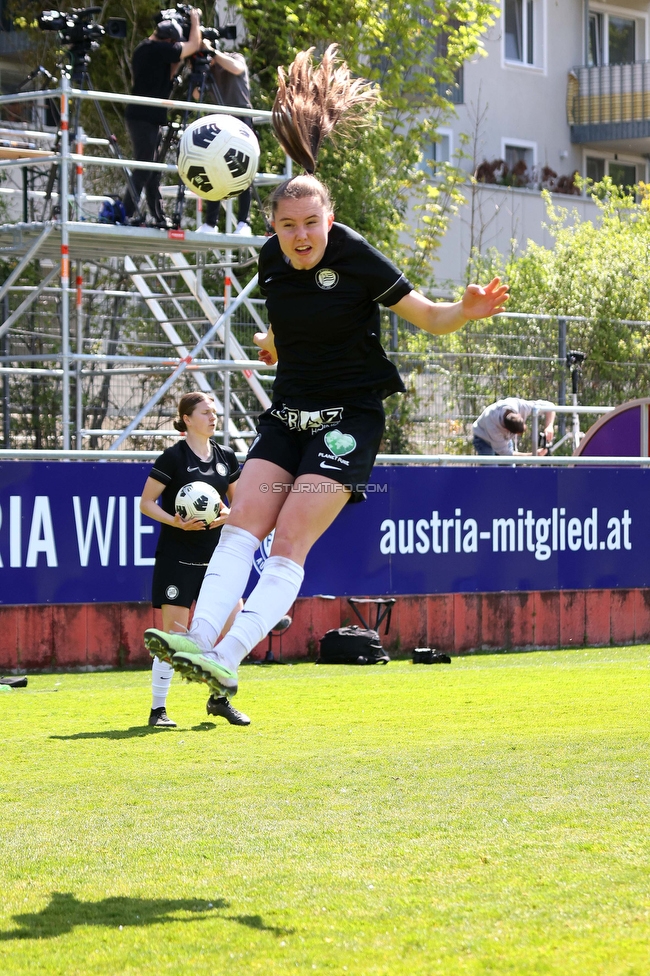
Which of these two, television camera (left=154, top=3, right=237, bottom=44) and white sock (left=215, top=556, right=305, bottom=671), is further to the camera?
television camera (left=154, top=3, right=237, bottom=44)

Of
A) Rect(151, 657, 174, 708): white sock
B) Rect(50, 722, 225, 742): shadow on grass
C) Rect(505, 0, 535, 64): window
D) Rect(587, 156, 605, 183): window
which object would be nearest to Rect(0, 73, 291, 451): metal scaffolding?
Rect(151, 657, 174, 708): white sock

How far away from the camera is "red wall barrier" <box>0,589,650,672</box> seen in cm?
1230

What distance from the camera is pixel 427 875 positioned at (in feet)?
16.9

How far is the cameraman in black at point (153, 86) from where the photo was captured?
46.4 ft

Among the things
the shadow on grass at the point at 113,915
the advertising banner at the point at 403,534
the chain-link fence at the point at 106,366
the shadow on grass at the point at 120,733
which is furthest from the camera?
the chain-link fence at the point at 106,366

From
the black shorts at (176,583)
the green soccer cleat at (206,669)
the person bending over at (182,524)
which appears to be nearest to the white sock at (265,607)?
the green soccer cleat at (206,669)

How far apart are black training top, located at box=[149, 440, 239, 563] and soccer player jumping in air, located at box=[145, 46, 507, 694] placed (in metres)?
3.46

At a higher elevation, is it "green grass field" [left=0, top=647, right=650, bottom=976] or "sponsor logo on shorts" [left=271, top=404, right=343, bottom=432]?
"sponsor logo on shorts" [left=271, top=404, right=343, bottom=432]

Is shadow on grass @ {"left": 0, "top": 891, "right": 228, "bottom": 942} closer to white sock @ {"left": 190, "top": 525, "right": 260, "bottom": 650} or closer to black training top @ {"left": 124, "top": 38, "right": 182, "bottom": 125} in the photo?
white sock @ {"left": 190, "top": 525, "right": 260, "bottom": 650}

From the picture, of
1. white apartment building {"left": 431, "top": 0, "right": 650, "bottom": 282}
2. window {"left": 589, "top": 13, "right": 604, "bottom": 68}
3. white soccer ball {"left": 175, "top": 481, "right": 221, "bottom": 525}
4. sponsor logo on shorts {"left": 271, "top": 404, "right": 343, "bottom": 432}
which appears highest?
window {"left": 589, "top": 13, "right": 604, "bottom": 68}

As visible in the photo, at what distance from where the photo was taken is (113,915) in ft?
15.8

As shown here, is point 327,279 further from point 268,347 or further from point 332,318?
point 268,347

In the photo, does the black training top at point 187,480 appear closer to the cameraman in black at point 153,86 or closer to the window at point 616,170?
the cameraman in black at point 153,86

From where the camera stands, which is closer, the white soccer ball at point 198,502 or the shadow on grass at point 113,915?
the shadow on grass at point 113,915
